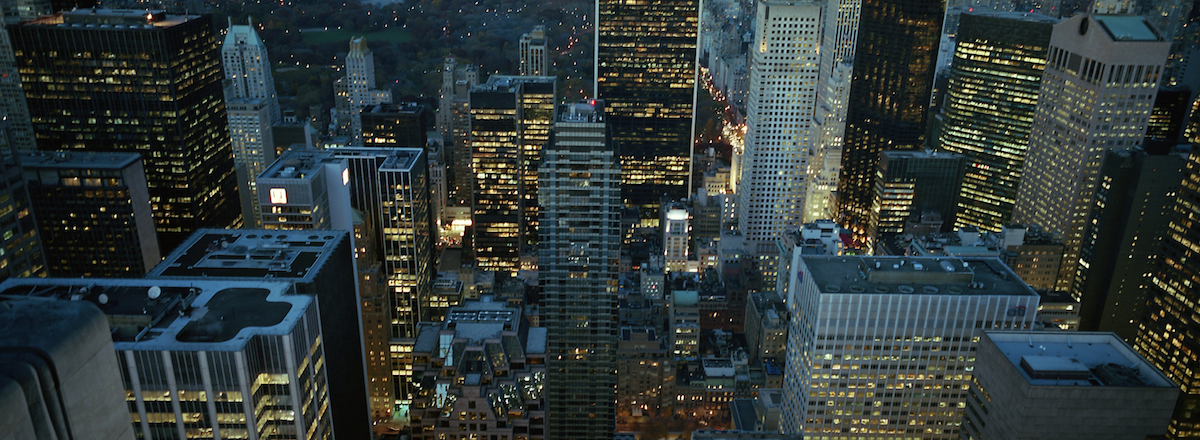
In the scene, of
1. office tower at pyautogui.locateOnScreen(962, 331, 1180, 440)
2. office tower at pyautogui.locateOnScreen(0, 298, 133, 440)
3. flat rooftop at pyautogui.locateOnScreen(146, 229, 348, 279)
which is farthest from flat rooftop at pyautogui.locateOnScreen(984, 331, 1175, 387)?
office tower at pyautogui.locateOnScreen(0, 298, 133, 440)

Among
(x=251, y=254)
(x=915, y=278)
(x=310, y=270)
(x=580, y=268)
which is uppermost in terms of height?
(x=310, y=270)

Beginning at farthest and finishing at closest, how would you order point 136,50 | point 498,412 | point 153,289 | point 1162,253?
point 136,50, point 1162,253, point 498,412, point 153,289

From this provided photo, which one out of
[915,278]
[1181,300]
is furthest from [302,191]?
[1181,300]

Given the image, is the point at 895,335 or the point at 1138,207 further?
the point at 1138,207

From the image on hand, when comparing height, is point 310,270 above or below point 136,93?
below

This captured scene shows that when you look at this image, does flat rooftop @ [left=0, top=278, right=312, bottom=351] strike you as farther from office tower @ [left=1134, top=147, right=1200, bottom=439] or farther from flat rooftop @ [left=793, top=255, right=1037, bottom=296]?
office tower @ [left=1134, top=147, right=1200, bottom=439]

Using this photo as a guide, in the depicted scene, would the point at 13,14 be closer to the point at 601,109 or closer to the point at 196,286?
Answer: the point at 601,109

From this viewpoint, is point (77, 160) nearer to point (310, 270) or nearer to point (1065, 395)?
point (310, 270)

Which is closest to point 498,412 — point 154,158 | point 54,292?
point 54,292
